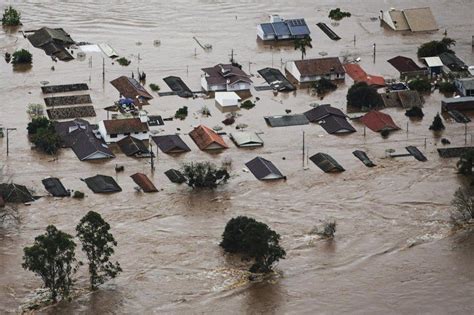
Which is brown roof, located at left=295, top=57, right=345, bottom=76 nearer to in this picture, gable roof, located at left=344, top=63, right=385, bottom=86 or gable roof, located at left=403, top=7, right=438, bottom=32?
gable roof, located at left=344, top=63, right=385, bottom=86

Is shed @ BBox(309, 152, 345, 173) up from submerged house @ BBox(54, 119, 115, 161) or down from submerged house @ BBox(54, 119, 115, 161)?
down

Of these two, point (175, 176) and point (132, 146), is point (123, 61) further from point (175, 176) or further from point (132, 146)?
point (175, 176)

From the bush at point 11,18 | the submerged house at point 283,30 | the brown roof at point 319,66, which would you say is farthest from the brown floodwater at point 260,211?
the bush at point 11,18

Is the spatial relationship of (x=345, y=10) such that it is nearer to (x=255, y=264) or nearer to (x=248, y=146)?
(x=248, y=146)

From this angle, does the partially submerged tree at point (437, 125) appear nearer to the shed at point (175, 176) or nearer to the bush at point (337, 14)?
the shed at point (175, 176)

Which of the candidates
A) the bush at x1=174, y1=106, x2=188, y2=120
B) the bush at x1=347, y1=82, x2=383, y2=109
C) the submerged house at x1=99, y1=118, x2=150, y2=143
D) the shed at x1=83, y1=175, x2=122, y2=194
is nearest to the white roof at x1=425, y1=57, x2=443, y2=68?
the bush at x1=347, y1=82, x2=383, y2=109
